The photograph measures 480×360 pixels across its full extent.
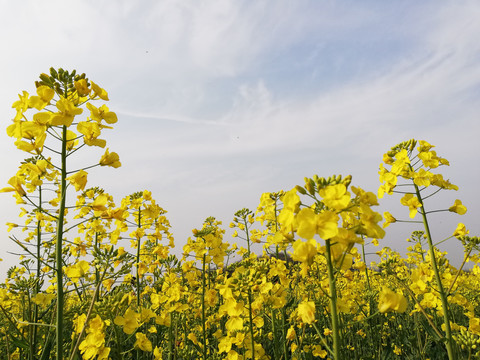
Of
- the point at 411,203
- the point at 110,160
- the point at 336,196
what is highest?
the point at 110,160

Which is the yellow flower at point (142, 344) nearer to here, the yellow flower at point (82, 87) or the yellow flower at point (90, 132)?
the yellow flower at point (90, 132)

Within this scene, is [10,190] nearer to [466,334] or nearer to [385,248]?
[466,334]

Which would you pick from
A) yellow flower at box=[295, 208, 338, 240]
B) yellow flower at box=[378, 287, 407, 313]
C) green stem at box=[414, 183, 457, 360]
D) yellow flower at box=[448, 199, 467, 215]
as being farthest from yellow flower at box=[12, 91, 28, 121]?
yellow flower at box=[448, 199, 467, 215]

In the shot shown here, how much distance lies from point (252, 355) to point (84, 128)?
7.74 feet

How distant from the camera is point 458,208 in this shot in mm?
3344

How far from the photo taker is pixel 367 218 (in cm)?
171

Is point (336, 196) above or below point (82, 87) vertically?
below

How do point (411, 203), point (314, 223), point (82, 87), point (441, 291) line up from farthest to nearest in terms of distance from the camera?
point (411, 203) < point (441, 291) < point (82, 87) < point (314, 223)

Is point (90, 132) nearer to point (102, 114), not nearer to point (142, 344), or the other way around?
point (102, 114)

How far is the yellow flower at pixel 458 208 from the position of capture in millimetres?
3290

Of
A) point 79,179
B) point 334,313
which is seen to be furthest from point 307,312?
point 79,179

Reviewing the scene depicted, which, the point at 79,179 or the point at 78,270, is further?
the point at 78,270

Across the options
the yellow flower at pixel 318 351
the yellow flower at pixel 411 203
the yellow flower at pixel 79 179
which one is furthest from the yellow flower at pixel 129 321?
the yellow flower at pixel 411 203

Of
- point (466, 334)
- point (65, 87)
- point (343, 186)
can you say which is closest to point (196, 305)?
point (466, 334)
